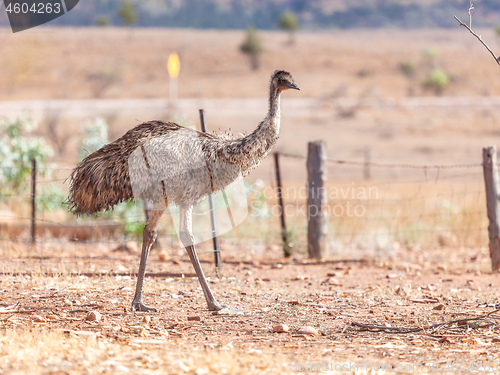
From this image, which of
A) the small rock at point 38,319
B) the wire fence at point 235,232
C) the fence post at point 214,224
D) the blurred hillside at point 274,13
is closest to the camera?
the small rock at point 38,319

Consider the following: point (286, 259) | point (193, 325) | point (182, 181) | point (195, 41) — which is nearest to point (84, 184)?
point (182, 181)

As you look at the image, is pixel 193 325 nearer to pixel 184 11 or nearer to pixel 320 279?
pixel 320 279

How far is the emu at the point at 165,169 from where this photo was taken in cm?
593

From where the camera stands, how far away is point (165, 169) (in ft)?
19.5

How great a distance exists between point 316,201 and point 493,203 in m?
2.13

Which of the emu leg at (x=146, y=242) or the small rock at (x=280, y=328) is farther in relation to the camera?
the emu leg at (x=146, y=242)

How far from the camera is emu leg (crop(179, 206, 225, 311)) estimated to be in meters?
5.97

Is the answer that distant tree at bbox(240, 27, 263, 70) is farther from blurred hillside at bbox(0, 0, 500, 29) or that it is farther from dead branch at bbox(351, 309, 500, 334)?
dead branch at bbox(351, 309, 500, 334)

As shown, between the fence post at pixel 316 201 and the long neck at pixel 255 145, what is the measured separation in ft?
10.7

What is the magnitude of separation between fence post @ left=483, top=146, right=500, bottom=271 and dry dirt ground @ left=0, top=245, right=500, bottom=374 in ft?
1.03

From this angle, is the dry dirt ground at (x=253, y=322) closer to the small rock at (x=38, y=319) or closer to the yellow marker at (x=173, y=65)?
the small rock at (x=38, y=319)

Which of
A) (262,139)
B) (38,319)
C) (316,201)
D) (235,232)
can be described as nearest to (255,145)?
(262,139)

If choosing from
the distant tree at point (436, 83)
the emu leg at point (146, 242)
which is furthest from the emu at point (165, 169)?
the distant tree at point (436, 83)

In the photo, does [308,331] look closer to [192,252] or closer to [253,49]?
[192,252]
